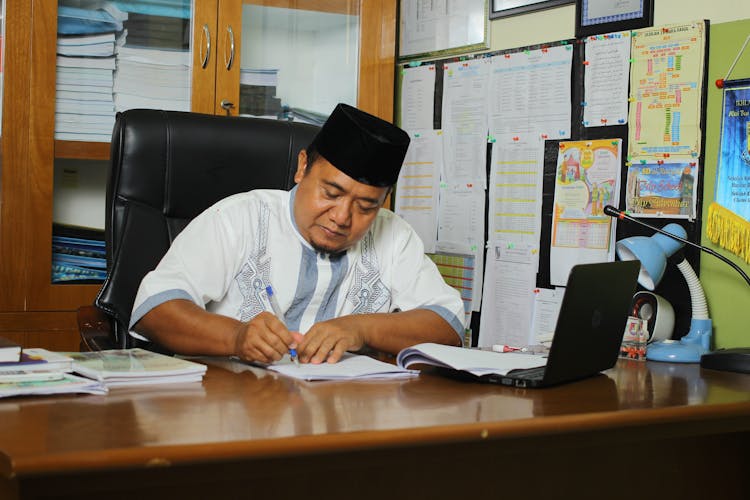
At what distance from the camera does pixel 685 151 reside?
7.86 ft

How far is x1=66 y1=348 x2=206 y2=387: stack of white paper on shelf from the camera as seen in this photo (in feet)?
4.35

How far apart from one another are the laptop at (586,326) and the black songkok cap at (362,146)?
0.61 metres

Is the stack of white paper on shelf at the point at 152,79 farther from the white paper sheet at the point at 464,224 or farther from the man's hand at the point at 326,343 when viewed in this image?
the man's hand at the point at 326,343

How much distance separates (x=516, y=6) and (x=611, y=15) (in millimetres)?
395

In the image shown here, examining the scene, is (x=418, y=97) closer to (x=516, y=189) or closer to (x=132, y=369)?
(x=516, y=189)

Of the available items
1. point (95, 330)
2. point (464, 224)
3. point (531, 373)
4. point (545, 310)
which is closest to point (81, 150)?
point (95, 330)

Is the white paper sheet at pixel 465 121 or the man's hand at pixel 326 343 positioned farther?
the white paper sheet at pixel 465 121

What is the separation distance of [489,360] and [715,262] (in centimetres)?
100

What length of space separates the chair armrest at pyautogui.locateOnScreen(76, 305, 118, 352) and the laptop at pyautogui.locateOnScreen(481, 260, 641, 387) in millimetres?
933

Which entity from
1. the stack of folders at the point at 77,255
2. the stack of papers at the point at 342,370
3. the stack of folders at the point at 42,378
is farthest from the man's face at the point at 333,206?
the stack of folders at the point at 77,255

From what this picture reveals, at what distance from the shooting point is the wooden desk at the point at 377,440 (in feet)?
3.02

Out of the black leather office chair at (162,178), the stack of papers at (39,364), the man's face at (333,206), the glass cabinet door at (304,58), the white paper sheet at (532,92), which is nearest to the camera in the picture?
the stack of papers at (39,364)

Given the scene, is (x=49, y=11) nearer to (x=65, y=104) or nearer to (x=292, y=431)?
(x=65, y=104)

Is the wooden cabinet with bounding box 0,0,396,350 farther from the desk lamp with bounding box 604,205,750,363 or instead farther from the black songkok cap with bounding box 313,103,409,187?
the desk lamp with bounding box 604,205,750,363
